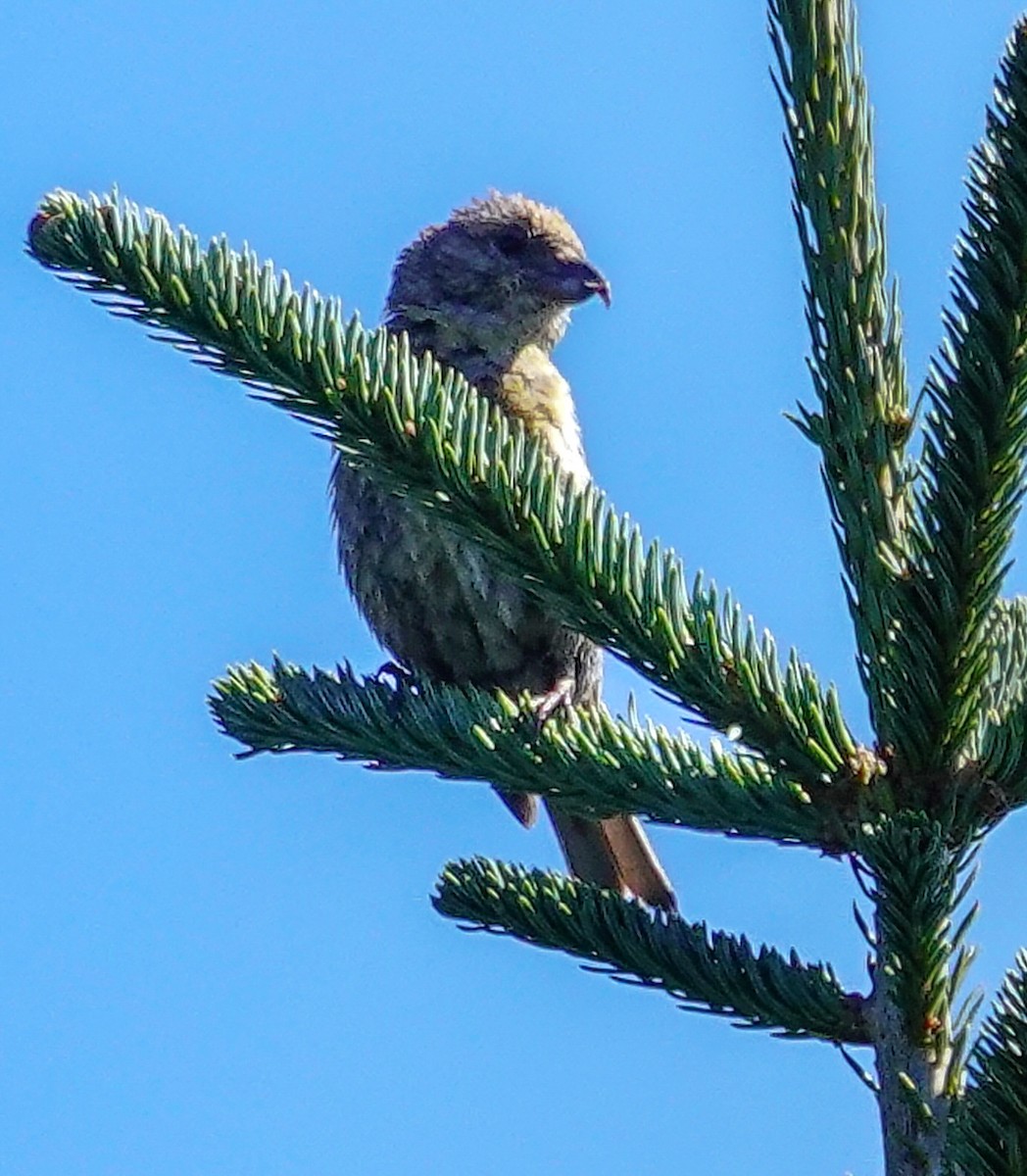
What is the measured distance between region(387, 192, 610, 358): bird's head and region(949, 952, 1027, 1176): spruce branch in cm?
355

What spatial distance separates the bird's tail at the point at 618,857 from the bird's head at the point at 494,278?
131 cm

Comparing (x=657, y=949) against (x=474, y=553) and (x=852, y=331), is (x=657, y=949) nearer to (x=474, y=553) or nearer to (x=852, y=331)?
(x=852, y=331)

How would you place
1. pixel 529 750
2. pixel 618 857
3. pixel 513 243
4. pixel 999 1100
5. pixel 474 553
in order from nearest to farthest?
pixel 999 1100
pixel 529 750
pixel 474 553
pixel 618 857
pixel 513 243

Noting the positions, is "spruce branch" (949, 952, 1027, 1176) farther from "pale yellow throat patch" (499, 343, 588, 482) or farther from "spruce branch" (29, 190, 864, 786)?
"pale yellow throat patch" (499, 343, 588, 482)

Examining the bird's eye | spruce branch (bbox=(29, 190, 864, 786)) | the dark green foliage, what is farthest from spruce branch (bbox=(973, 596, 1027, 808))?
the bird's eye

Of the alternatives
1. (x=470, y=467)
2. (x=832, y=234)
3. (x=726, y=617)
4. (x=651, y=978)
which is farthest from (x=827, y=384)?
(x=651, y=978)

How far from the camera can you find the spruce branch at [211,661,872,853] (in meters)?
1.79

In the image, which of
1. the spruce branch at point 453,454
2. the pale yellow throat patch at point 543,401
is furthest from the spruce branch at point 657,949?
the pale yellow throat patch at point 543,401

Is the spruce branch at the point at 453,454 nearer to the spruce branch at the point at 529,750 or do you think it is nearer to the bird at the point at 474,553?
the spruce branch at the point at 529,750

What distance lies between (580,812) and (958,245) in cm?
88

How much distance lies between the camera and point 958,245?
4.86 feet

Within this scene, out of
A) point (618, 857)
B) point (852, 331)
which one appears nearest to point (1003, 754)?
point (852, 331)

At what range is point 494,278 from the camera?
5.10 meters

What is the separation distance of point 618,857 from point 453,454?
2.84m
